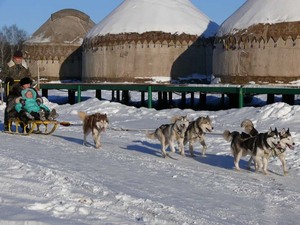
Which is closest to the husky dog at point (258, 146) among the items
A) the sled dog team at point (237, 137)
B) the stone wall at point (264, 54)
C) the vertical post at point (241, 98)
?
the sled dog team at point (237, 137)

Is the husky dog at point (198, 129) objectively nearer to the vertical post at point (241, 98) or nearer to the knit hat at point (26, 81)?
the knit hat at point (26, 81)

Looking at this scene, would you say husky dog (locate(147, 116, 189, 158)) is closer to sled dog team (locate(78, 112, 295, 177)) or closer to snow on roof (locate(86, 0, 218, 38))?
sled dog team (locate(78, 112, 295, 177))

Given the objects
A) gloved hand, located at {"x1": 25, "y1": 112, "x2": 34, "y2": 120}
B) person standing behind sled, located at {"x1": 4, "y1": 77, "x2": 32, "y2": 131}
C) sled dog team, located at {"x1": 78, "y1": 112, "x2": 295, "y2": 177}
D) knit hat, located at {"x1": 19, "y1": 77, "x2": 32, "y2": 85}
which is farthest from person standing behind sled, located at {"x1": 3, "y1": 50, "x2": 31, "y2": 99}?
sled dog team, located at {"x1": 78, "y1": 112, "x2": 295, "y2": 177}

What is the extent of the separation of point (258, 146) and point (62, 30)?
30.0 meters

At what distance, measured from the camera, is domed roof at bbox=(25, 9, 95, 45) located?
119 feet

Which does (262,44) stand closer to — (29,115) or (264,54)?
(264,54)

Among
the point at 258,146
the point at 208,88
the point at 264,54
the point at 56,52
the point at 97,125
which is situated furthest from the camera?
the point at 56,52

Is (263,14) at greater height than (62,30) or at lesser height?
lesser

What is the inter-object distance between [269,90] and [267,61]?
2943 mm

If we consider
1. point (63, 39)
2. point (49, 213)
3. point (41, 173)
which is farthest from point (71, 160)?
point (63, 39)

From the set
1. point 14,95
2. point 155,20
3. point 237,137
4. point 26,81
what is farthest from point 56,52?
point 237,137

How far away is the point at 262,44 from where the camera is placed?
21344 millimetres

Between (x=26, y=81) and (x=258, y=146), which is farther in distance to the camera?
(x=26, y=81)

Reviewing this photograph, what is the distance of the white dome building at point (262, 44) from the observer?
68.1ft
